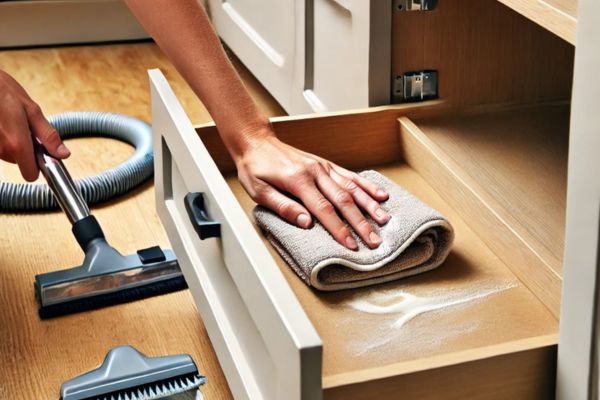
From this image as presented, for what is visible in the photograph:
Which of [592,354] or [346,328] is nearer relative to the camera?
[592,354]

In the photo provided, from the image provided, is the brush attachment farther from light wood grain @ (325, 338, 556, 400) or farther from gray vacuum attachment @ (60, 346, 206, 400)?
light wood grain @ (325, 338, 556, 400)

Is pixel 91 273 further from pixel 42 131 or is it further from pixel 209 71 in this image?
pixel 209 71

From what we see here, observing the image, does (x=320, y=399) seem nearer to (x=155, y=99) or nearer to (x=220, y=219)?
(x=220, y=219)

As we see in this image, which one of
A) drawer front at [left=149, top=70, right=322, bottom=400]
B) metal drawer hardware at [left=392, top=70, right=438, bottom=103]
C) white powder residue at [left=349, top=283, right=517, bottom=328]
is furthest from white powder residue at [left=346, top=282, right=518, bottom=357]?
metal drawer hardware at [left=392, top=70, right=438, bottom=103]

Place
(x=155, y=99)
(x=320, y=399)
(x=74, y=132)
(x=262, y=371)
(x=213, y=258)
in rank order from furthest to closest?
(x=74, y=132), (x=155, y=99), (x=213, y=258), (x=262, y=371), (x=320, y=399)

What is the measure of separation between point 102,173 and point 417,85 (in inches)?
24.2

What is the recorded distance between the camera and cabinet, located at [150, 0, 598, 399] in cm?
69

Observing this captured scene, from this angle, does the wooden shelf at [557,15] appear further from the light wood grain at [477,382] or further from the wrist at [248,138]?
the wrist at [248,138]

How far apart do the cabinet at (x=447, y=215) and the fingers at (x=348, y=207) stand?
0.17 ft

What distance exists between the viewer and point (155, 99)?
1123mm

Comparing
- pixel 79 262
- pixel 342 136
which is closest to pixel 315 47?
pixel 342 136

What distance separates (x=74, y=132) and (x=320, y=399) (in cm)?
125

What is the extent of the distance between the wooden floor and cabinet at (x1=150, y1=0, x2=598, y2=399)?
143mm

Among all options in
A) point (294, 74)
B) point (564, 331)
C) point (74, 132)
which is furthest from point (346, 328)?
point (74, 132)
